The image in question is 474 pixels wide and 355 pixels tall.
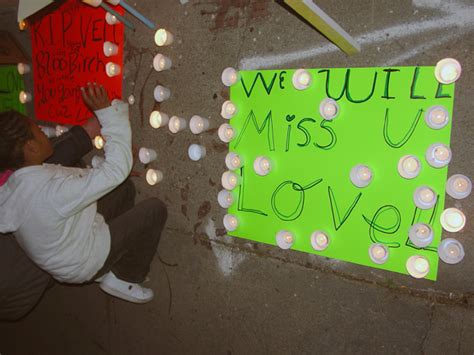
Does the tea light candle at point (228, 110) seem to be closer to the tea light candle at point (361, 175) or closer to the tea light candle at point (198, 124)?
the tea light candle at point (198, 124)

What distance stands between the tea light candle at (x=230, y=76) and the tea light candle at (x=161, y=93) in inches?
12.9

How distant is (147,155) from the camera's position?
1.79 m

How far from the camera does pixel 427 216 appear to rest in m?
1.18

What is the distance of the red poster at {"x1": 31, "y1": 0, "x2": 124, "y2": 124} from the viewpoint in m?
1.92

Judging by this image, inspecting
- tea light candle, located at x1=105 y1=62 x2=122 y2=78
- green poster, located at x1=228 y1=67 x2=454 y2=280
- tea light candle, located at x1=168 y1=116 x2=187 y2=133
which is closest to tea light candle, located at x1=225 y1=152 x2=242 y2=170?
green poster, located at x1=228 y1=67 x2=454 y2=280

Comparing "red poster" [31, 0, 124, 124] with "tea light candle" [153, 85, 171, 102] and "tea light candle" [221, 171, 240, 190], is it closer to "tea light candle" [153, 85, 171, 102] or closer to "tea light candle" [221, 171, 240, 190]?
"tea light candle" [153, 85, 171, 102]

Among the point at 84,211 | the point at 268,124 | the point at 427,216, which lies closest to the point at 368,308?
the point at 427,216

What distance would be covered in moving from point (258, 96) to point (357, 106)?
1.28 feet

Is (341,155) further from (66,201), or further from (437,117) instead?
(66,201)

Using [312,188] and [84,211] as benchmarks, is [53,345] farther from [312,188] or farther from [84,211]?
[312,188]

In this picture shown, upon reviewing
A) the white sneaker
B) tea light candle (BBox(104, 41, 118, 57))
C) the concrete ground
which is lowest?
the white sneaker

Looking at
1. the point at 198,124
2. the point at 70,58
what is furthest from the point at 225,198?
the point at 70,58

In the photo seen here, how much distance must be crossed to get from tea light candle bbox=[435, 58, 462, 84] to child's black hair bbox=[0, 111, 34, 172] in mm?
1373

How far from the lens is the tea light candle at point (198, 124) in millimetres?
1605
